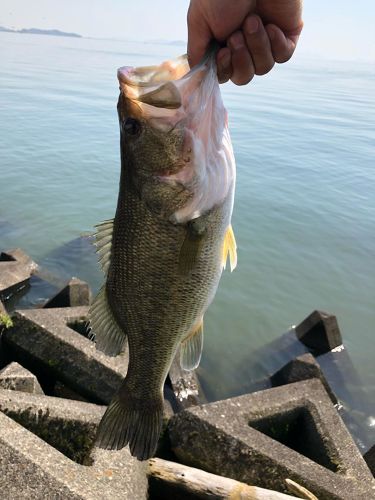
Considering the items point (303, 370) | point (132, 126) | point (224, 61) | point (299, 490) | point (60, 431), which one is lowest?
point (303, 370)

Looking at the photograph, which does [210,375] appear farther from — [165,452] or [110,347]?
[110,347]

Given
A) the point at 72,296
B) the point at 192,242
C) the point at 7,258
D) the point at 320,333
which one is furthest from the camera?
the point at 7,258

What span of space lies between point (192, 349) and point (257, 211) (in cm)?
1095

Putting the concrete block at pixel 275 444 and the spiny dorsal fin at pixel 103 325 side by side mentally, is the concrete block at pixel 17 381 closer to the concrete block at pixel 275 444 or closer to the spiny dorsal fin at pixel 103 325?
the concrete block at pixel 275 444

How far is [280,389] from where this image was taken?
4391 mm

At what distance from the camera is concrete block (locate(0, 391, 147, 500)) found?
8.73ft

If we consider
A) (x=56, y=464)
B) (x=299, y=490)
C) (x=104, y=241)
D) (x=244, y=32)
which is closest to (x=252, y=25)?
(x=244, y=32)

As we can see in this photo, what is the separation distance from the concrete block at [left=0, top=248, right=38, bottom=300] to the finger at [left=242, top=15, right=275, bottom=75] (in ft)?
20.3

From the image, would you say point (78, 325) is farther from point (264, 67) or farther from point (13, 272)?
point (264, 67)

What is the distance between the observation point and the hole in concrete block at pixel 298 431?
3.88 m

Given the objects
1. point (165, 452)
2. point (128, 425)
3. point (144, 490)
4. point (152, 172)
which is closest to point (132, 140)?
point (152, 172)

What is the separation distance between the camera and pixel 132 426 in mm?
2475

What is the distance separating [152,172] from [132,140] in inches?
6.9

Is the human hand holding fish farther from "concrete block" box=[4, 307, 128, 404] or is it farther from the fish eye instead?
"concrete block" box=[4, 307, 128, 404]
